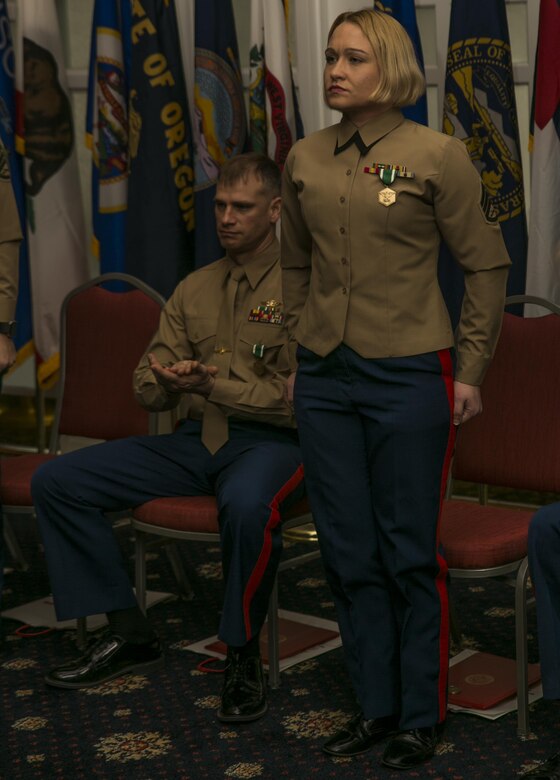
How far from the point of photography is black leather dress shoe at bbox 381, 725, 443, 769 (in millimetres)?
2461

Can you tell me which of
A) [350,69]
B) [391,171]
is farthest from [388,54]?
[391,171]

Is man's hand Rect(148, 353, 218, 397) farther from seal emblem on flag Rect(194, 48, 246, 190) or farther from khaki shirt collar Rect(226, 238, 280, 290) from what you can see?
seal emblem on flag Rect(194, 48, 246, 190)

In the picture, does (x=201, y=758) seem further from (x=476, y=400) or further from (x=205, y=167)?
(x=205, y=167)

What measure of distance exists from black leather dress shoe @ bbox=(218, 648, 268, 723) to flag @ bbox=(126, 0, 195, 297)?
Answer: 169cm

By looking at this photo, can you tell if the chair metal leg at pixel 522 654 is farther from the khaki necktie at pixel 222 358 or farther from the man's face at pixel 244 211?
the man's face at pixel 244 211

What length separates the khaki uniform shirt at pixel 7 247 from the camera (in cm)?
321

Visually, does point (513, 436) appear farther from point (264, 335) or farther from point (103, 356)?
point (103, 356)

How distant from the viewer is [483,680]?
2896 mm

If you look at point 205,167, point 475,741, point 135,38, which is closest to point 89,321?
point 205,167

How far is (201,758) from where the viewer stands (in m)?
2.56

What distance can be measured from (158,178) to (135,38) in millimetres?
493

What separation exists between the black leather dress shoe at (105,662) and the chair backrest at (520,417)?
0.94 metres

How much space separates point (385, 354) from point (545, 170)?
133 cm

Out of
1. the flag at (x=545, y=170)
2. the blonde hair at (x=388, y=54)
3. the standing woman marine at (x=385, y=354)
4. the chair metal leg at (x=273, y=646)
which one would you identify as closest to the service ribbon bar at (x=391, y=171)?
the standing woman marine at (x=385, y=354)
